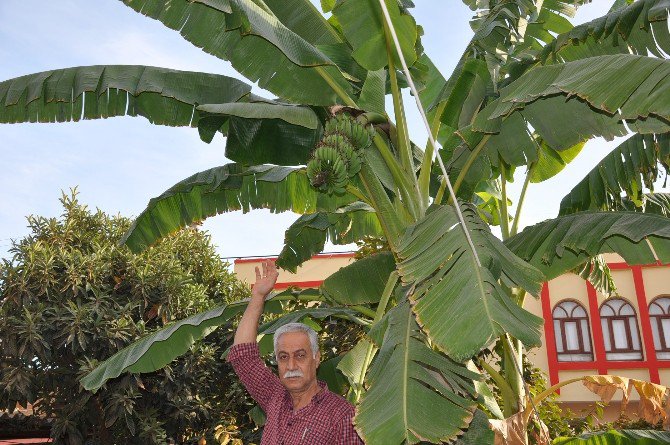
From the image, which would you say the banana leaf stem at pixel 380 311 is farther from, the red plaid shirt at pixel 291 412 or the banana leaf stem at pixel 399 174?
the red plaid shirt at pixel 291 412

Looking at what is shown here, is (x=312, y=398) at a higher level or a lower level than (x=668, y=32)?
lower

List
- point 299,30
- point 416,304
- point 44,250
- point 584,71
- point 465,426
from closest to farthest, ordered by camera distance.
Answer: point 465,426
point 416,304
point 584,71
point 299,30
point 44,250

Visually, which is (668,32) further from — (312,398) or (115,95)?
(115,95)

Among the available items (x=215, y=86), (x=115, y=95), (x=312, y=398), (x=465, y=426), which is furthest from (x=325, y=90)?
(x=465, y=426)

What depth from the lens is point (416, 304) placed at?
8.71 feet

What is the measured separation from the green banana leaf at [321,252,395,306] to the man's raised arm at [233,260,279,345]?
1605mm

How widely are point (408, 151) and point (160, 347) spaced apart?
83.6 inches

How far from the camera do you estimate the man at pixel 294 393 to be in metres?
2.60

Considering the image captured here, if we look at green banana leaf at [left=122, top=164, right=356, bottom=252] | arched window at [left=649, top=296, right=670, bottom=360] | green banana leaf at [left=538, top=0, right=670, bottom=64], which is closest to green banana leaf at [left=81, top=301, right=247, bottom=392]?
green banana leaf at [left=122, top=164, right=356, bottom=252]

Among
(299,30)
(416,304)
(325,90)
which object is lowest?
(416,304)

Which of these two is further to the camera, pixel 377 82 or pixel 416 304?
pixel 377 82

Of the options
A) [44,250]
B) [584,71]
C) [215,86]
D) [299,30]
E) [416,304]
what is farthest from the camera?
[44,250]

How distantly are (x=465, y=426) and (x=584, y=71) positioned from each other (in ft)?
5.54

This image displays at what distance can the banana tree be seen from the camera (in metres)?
2.63
